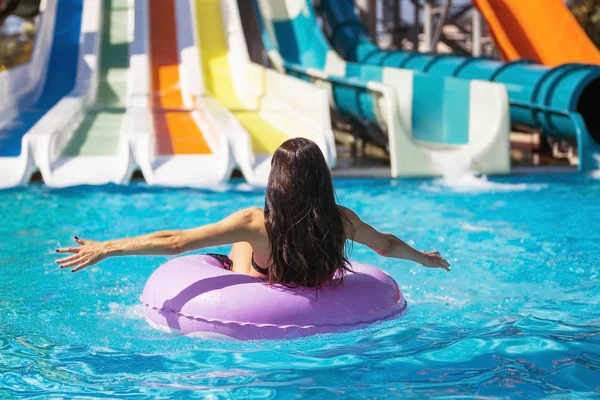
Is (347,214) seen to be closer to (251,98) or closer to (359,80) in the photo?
→ (359,80)

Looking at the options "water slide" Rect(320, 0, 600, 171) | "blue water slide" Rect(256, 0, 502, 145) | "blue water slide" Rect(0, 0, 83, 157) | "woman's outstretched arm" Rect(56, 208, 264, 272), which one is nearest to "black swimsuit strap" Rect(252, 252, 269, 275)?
"woman's outstretched arm" Rect(56, 208, 264, 272)

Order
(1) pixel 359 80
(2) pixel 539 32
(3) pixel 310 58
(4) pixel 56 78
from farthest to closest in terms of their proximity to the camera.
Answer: (3) pixel 310 58 < (2) pixel 539 32 < (4) pixel 56 78 < (1) pixel 359 80

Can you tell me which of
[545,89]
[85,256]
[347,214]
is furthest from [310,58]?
[85,256]

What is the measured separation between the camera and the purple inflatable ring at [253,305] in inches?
117

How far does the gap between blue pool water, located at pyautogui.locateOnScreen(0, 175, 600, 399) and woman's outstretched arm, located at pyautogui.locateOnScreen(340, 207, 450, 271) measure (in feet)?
0.74

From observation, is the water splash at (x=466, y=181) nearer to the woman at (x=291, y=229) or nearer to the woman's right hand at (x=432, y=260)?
the woman's right hand at (x=432, y=260)

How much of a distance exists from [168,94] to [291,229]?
610 cm

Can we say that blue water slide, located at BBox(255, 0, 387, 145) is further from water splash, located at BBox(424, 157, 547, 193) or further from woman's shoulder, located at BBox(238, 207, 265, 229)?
woman's shoulder, located at BBox(238, 207, 265, 229)

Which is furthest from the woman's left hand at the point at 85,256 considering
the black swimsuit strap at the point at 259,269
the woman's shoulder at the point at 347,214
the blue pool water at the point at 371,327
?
the woman's shoulder at the point at 347,214

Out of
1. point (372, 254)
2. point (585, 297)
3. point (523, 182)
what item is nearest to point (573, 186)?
point (523, 182)

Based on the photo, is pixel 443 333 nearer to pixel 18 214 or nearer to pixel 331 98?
pixel 18 214

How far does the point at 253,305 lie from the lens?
2965 millimetres

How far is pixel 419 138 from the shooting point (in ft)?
24.3

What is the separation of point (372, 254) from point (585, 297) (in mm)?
1344
